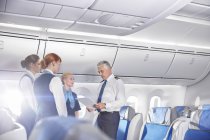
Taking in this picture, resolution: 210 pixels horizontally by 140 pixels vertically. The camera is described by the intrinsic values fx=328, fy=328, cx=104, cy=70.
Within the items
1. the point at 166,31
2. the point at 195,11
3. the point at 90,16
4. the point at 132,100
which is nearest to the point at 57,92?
the point at 90,16

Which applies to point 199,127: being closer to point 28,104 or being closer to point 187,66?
point 28,104

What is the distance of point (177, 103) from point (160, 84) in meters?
0.99

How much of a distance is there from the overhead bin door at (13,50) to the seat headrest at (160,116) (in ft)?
7.55

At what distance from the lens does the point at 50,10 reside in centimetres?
378

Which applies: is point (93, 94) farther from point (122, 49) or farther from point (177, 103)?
point (177, 103)

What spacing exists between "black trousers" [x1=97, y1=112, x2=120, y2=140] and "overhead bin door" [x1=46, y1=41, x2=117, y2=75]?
1.77m

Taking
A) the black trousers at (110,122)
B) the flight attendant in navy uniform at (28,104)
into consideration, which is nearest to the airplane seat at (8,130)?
the flight attendant in navy uniform at (28,104)

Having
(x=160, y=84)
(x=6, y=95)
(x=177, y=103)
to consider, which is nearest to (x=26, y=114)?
(x=6, y=95)

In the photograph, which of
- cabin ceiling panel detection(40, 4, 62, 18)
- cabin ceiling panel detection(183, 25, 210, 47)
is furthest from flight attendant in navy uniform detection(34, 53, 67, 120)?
cabin ceiling panel detection(183, 25, 210, 47)

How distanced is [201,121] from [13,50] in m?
3.28

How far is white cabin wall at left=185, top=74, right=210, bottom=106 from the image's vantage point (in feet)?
25.6

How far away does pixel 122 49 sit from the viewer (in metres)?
6.11

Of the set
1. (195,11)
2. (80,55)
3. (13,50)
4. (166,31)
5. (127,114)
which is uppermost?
(195,11)

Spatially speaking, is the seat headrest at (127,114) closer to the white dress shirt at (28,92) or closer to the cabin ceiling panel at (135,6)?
the white dress shirt at (28,92)
